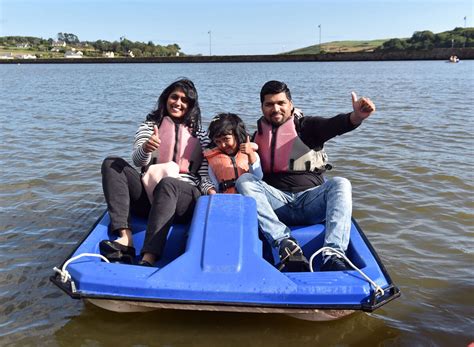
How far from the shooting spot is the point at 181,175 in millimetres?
3723

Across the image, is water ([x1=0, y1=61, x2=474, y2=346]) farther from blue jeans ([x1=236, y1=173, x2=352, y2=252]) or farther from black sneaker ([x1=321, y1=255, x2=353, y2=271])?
blue jeans ([x1=236, y1=173, x2=352, y2=252])

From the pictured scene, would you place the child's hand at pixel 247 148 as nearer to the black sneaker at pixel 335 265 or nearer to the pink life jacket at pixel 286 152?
the pink life jacket at pixel 286 152

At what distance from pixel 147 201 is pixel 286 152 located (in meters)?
1.13

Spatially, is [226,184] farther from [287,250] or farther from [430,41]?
[430,41]

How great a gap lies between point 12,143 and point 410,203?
6.85 m

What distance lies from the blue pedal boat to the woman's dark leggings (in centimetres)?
31

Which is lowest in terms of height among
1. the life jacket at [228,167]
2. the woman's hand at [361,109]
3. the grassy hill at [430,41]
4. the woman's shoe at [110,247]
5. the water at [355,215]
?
the water at [355,215]

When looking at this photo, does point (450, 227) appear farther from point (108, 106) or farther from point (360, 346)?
point (108, 106)

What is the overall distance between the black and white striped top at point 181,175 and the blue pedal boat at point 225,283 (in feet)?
2.73

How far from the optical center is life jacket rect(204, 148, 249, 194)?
366 centimetres

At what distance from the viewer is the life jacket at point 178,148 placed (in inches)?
149

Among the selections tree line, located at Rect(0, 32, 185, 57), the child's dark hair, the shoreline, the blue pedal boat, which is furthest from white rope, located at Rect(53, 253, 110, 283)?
tree line, located at Rect(0, 32, 185, 57)

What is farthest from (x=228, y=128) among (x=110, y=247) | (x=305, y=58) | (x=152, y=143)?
(x=305, y=58)

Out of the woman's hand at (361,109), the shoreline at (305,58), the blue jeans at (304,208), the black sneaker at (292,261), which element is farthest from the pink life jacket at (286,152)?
the shoreline at (305,58)
